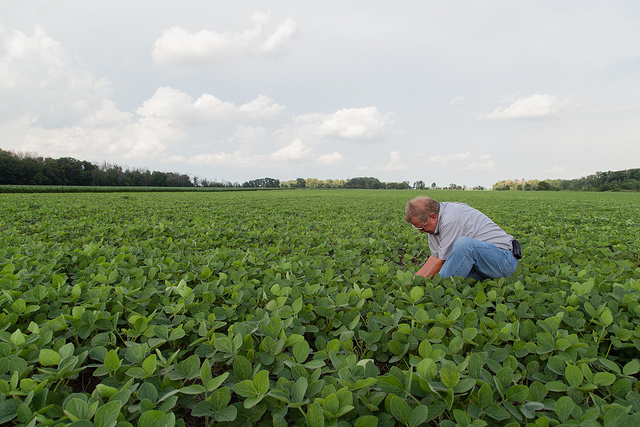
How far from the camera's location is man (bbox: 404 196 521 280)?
3.27 meters

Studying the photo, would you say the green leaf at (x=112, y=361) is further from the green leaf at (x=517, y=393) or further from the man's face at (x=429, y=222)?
the man's face at (x=429, y=222)

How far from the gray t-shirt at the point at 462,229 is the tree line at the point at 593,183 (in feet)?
380

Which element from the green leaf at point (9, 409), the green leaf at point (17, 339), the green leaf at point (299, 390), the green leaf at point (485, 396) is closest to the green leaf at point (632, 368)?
the green leaf at point (485, 396)

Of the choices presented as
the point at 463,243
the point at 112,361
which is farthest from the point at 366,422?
the point at 463,243

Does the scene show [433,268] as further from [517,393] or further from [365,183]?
[365,183]

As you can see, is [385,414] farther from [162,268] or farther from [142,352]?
[162,268]

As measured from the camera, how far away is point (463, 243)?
3.29 m

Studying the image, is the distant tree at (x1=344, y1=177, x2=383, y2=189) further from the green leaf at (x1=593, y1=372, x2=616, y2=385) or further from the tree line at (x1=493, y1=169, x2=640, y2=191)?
the green leaf at (x1=593, y1=372, x2=616, y2=385)

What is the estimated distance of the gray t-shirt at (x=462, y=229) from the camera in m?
3.58

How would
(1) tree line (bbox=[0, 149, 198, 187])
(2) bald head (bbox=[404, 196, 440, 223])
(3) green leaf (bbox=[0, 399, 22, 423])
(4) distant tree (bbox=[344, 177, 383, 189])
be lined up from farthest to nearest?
1. (4) distant tree (bbox=[344, 177, 383, 189])
2. (1) tree line (bbox=[0, 149, 198, 187])
3. (2) bald head (bbox=[404, 196, 440, 223])
4. (3) green leaf (bbox=[0, 399, 22, 423])

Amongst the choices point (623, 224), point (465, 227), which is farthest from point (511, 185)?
point (465, 227)

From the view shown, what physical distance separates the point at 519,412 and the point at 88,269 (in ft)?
11.7

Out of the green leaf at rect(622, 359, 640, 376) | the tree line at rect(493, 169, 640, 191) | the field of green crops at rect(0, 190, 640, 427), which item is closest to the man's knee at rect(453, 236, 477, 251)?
the field of green crops at rect(0, 190, 640, 427)

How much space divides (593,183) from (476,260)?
131m
